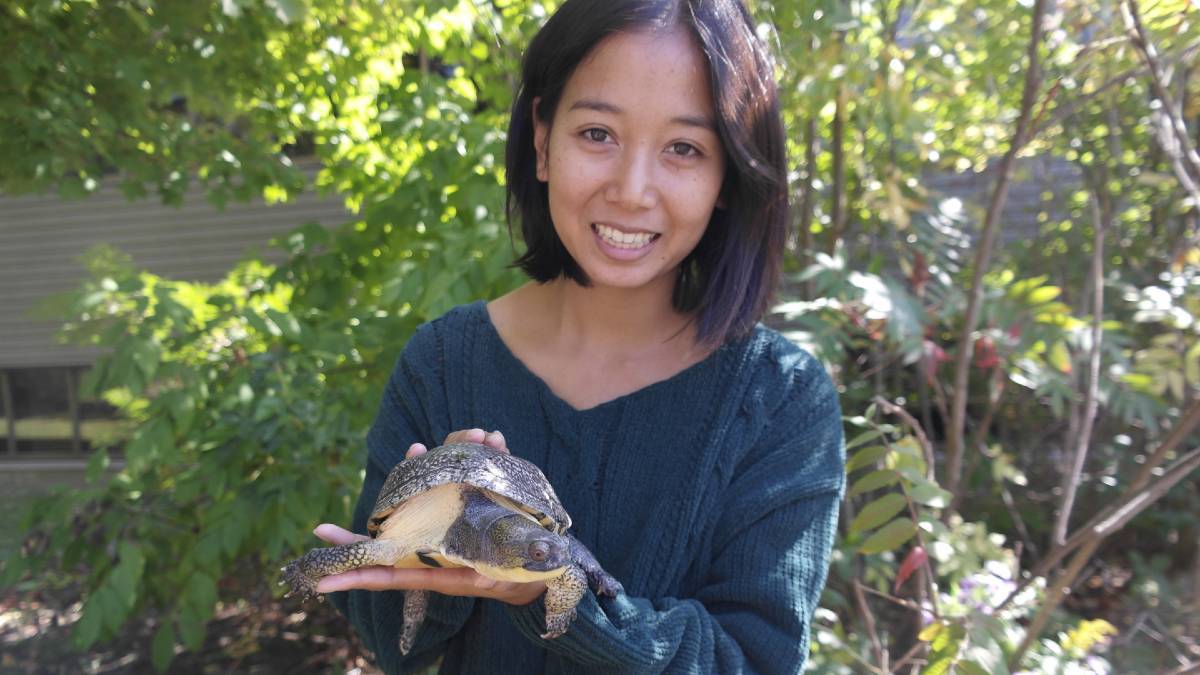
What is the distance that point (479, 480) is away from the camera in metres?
1.41

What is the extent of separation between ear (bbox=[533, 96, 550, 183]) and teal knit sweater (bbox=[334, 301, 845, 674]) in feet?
1.30

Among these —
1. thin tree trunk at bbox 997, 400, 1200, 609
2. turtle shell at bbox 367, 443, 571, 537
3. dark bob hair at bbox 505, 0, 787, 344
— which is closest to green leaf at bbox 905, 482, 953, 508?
dark bob hair at bbox 505, 0, 787, 344

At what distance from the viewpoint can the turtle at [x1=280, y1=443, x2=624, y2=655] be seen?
51.7 inches

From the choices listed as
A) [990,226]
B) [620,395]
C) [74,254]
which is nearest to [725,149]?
[620,395]

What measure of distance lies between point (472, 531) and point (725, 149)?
0.90 m

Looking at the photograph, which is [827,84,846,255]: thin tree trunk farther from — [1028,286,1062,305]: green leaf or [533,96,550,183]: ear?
[533,96,550,183]: ear

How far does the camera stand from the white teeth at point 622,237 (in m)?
1.73

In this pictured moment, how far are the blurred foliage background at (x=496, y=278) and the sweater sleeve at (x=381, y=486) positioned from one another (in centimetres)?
71

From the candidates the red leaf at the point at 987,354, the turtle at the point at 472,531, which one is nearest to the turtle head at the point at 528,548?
the turtle at the point at 472,531

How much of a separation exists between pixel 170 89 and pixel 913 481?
360cm

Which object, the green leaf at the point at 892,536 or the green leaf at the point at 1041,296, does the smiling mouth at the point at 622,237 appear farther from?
the green leaf at the point at 1041,296

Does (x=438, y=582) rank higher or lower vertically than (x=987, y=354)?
lower

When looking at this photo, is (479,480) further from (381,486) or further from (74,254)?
(74,254)

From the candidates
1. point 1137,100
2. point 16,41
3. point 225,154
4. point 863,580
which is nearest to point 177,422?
point 225,154
